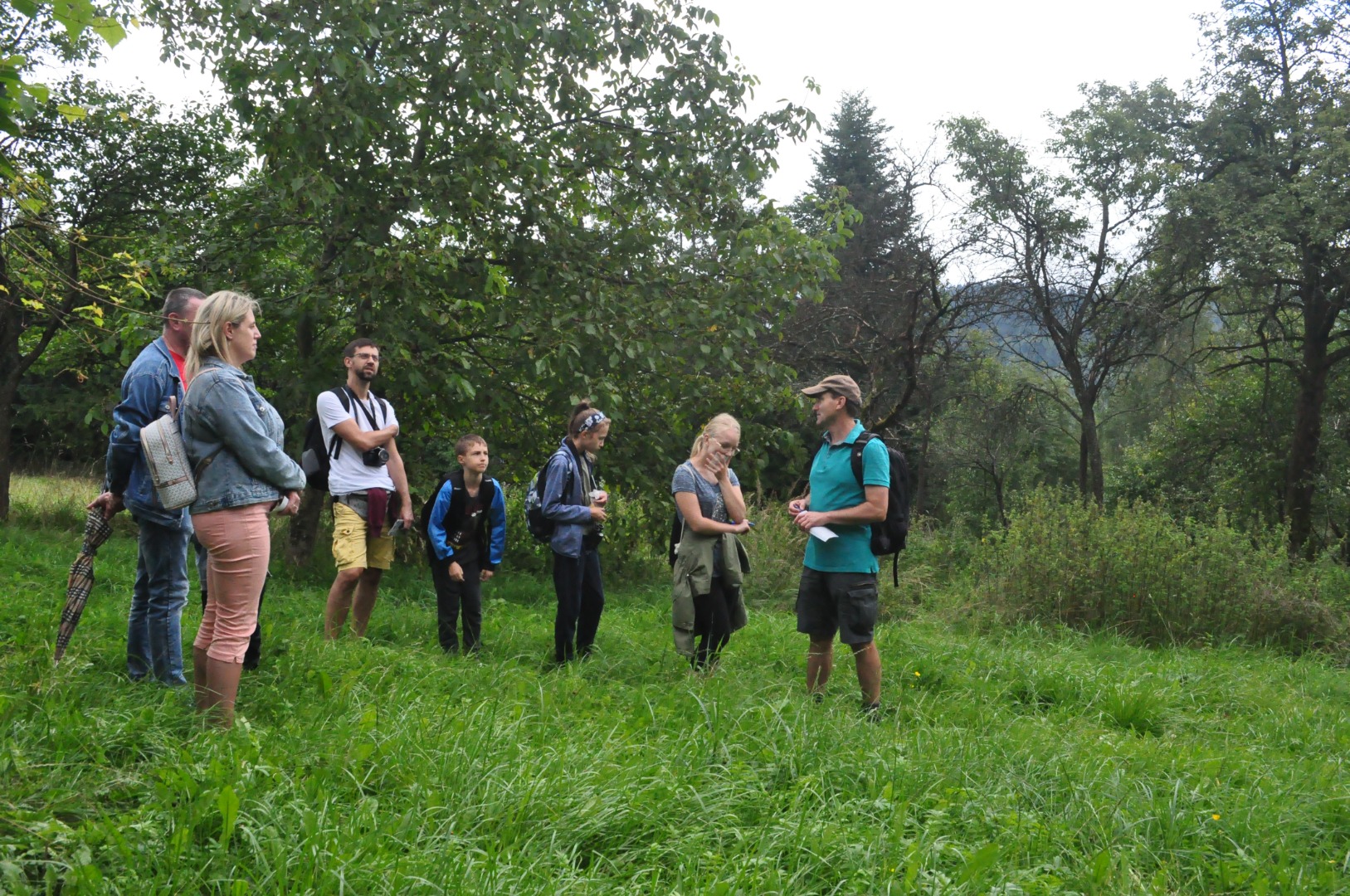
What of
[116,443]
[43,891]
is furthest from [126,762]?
[116,443]

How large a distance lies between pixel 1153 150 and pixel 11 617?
2107 centimetres

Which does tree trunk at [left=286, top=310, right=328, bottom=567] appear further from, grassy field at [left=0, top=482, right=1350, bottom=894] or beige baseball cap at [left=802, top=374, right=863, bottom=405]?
beige baseball cap at [left=802, top=374, right=863, bottom=405]

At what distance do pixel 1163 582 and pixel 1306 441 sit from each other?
11.4 metres

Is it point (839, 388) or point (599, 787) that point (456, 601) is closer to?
point (839, 388)

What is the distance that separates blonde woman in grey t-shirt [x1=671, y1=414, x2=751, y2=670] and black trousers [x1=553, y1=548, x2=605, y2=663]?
73 centimetres

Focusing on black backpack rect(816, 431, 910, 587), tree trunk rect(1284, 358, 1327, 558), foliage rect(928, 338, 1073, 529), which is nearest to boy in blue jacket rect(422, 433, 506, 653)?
black backpack rect(816, 431, 910, 587)

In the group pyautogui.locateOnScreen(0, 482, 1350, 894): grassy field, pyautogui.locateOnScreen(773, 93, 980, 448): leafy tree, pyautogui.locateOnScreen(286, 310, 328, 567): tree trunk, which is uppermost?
pyautogui.locateOnScreen(773, 93, 980, 448): leafy tree

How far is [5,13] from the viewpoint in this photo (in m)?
11.6

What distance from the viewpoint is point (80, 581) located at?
403 centimetres

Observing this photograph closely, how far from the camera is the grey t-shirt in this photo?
5.59m

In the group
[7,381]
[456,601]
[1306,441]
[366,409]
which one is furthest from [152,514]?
[1306,441]

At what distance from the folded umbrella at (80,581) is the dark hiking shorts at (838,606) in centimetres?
328

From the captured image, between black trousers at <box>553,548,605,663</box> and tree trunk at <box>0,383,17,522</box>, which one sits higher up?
tree trunk at <box>0,383,17,522</box>

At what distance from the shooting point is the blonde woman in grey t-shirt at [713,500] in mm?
5570
